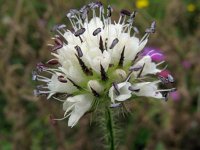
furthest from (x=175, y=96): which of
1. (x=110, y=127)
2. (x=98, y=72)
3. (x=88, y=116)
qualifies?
(x=98, y=72)

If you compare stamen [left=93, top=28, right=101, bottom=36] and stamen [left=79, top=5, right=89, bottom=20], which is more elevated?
stamen [left=79, top=5, right=89, bottom=20]

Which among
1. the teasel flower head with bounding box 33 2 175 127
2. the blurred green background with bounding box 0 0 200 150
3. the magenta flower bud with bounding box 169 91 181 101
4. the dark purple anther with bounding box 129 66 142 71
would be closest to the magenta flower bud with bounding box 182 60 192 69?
the blurred green background with bounding box 0 0 200 150

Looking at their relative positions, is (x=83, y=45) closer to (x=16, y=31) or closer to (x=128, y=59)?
(x=128, y=59)

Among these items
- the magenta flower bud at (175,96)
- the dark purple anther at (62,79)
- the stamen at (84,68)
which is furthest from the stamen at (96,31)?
the magenta flower bud at (175,96)

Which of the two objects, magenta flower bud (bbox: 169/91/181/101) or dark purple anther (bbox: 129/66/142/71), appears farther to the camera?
magenta flower bud (bbox: 169/91/181/101)

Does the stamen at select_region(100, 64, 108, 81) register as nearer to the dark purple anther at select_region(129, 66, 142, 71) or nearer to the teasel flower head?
the teasel flower head

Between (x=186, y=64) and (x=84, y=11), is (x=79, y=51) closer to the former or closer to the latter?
(x=84, y=11)

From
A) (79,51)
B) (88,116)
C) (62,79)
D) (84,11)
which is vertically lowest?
(88,116)

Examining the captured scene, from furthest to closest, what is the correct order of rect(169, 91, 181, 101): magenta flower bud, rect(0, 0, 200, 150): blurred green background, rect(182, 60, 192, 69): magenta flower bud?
rect(182, 60, 192, 69): magenta flower bud, rect(169, 91, 181, 101): magenta flower bud, rect(0, 0, 200, 150): blurred green background

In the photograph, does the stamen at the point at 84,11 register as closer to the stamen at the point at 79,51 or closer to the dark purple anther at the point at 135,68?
the stamen at the point at 79,51
